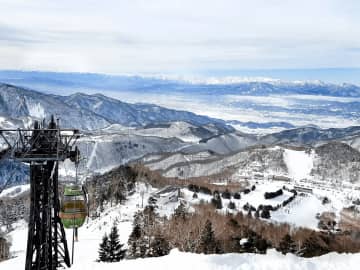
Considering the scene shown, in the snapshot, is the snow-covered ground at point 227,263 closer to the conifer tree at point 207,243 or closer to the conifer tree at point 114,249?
the conifer tree at point 114,249

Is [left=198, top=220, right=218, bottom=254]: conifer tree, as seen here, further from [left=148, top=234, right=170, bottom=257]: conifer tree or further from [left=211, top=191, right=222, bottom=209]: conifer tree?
[left=211, top=191, right=222, bottom=209]: conifer tree

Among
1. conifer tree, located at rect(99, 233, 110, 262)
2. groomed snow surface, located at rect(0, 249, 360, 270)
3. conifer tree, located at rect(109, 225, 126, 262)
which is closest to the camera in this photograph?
groomed snow surface, located at rect(0, 249, 360, 270)

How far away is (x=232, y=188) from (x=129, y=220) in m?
71.7

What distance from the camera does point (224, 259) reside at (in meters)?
22.2

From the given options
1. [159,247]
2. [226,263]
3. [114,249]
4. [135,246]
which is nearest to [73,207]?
[226,263]

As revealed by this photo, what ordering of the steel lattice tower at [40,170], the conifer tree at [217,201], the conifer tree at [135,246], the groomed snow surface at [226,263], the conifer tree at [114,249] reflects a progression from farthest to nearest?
the conifer tree at [217,201] < the conifer tree at [135,246] < the conifer tree at [114,249] < the steel lattice tower at [40,170] < the groomed snow surface at [226,263]

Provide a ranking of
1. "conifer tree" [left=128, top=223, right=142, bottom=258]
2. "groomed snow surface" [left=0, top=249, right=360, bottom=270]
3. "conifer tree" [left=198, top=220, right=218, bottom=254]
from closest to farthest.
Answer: "groomed snow surface" [left=0, top=249, right=360, bottom=270] → "conifer tree" [left=128, top=223, right=142, bottom=258] → "conifer tree" [left=198, top=220, right=218, bottom=254]

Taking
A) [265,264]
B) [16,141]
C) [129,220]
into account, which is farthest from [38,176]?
[129,220]

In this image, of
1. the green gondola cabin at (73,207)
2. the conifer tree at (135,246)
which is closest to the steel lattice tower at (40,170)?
the green gondola cabin at (73,207)

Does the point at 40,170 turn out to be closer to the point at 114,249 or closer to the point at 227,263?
the point at 227,263


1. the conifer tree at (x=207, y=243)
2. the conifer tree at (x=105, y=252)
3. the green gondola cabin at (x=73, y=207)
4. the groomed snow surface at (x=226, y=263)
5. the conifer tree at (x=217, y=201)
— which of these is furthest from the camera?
the conifer tree at (x=217, y=201)

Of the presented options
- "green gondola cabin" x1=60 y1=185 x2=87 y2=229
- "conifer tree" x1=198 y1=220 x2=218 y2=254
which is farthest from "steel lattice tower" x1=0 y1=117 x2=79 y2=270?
"conifer tree" x1=198 y1=220 x2=218 y2=254

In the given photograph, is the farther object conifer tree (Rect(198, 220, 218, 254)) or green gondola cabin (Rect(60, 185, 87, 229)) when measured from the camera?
conifer tree (Rect(198, 220, 218, 254))

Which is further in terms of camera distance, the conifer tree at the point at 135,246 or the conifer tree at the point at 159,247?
the conifer tree at the point at 135,246
